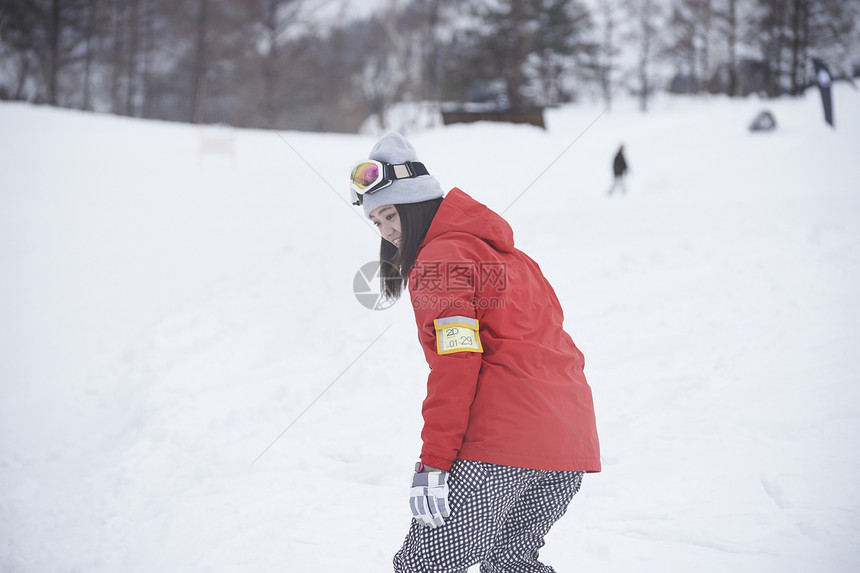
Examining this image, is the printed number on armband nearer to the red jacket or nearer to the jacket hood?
the red jacket

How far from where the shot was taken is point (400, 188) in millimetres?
1688

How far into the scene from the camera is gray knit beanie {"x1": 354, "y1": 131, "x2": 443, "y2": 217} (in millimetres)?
1684

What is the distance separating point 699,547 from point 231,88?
1099 inches

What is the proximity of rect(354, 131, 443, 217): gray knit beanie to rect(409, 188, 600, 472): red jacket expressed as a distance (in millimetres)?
128

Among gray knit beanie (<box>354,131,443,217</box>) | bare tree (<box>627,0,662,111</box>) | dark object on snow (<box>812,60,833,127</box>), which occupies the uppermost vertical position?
bare tree (<box>627,0,662,111</box>)

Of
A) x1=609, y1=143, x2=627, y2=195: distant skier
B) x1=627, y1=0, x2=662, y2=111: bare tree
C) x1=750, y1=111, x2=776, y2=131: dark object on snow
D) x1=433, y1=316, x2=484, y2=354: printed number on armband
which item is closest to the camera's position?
x1=433, y1=316, x2=484, y2=354: printed number on armband

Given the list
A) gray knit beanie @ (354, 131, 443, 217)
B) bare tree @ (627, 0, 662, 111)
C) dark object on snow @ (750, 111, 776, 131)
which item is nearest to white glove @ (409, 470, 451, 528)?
gray knit beanie @ (354, 131, 443, 217)

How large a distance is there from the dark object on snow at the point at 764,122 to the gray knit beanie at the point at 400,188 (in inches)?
686

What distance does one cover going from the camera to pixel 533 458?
1.50 meters

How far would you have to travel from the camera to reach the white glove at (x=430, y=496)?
146 cm

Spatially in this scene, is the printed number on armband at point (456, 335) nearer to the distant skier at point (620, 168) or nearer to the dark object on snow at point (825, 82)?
the distant skier at point (620, 168)

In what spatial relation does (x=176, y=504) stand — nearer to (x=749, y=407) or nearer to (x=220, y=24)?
(x=749, y=407)

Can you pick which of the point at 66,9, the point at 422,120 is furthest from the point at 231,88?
the point at 422,120

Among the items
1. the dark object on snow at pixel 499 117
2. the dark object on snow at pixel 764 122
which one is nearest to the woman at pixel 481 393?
the dark object on snow at pixel 764 122
